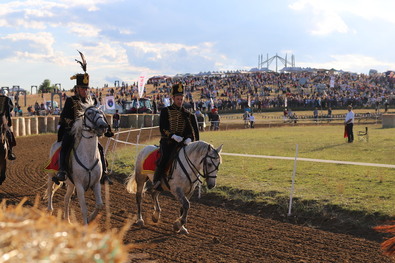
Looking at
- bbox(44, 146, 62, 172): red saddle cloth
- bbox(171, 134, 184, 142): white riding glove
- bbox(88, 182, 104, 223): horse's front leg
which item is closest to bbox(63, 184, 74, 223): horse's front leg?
bbox(44, 146, 62, 172): red saddle cloth

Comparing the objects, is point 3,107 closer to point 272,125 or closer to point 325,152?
point 325,152

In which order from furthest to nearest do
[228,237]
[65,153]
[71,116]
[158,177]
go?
1. [158,177]
2. [71,116]
3. [228,237]
4. [65,153]

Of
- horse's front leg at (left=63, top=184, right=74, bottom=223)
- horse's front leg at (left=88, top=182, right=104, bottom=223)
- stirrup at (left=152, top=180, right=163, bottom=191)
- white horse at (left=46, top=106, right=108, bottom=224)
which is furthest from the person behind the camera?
stirrup at (left=152, top=180, right=163, bottom=191)

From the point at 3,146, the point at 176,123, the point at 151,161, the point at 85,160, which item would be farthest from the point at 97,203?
the point at 3,146

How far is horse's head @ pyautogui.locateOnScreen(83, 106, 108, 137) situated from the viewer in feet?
27.7

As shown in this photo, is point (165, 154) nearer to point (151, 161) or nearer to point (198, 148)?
point (151, 161)

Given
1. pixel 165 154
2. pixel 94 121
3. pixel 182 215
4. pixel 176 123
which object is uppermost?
pixel 94 121

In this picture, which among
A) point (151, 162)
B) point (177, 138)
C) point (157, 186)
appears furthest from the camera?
point (151, 162)

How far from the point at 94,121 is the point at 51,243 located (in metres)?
6.46

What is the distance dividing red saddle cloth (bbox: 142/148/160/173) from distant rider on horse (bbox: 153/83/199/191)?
0.32 m

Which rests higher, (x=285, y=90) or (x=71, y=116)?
(x=285, y=90)

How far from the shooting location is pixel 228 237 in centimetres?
923

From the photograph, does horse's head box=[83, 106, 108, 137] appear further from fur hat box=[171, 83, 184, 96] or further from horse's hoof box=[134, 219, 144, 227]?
horse's hoof box=[134, 219, 144, 227]

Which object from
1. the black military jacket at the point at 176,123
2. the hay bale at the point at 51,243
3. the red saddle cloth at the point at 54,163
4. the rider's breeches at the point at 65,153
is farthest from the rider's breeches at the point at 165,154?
the hay bale at the point at 51,243
